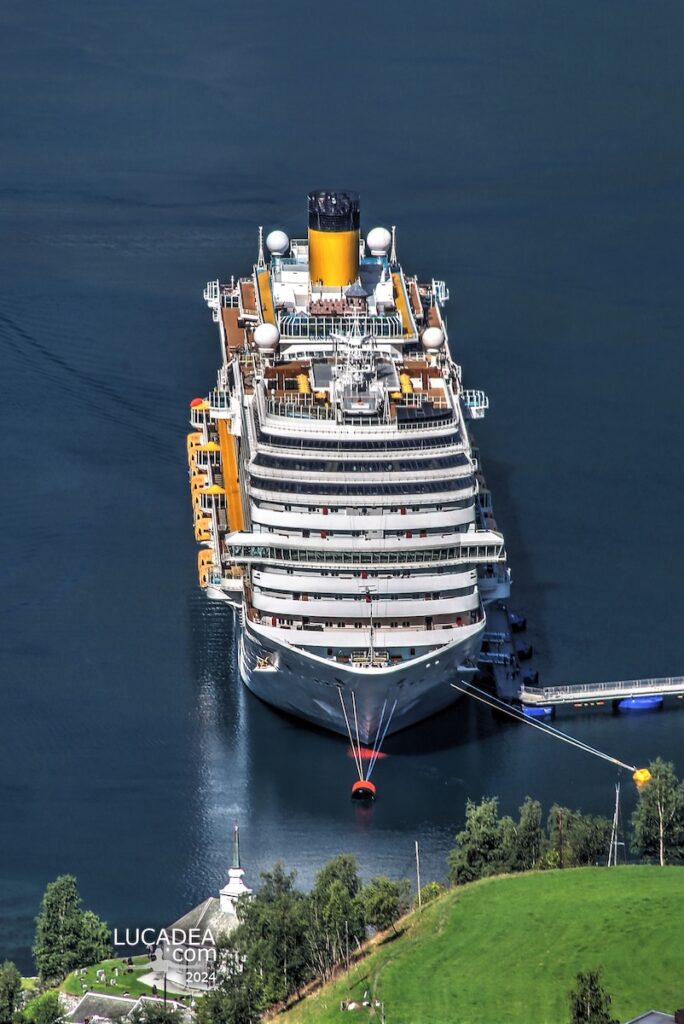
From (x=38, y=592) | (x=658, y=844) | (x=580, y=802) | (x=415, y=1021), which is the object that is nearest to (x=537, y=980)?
(x=415, y=1021)

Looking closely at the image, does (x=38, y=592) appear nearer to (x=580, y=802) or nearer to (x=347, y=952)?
(x=580, y=802)

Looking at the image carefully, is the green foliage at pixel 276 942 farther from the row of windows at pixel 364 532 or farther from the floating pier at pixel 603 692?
the floating pier at pixel 603 692

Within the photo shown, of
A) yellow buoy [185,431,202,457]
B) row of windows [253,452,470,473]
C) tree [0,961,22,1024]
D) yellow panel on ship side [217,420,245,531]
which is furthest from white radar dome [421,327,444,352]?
tree [0,961,22,1024]

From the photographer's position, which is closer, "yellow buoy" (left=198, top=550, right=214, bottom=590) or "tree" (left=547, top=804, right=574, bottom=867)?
"tree" (left=547, top=804, right=574, bottom=867)

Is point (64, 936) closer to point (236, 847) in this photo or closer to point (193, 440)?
point (236, 847)

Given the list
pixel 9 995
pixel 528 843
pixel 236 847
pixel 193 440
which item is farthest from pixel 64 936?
pixel 193 440

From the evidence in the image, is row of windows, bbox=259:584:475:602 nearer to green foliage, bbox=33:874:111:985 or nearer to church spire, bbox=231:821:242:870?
church spire, bbox=231:821:242:870
